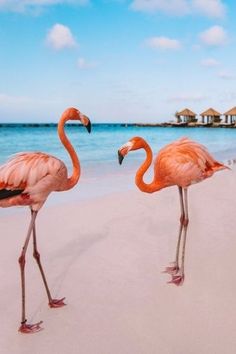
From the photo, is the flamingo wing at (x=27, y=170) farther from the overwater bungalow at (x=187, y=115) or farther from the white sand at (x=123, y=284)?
the overwater bungalow at (x=187, y=115)

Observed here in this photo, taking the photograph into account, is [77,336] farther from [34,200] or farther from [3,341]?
[34,200]

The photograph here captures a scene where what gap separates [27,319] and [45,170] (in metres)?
1.14

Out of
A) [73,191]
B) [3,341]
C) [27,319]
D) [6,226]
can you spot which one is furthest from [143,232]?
[73,191]

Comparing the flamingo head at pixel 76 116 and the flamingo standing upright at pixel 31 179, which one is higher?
the flamingo head at pixel 76 116

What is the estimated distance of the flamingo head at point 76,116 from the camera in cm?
271

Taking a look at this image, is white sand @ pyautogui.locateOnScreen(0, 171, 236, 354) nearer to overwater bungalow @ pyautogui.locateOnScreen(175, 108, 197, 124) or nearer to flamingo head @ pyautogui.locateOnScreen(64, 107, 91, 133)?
flamingo head @ pyautogui.locateOnScreen(64, 107, 91, 133)

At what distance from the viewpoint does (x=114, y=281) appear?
11.1ft

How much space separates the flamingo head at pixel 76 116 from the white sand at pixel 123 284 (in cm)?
143

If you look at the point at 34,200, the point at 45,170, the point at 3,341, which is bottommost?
the point at 3,341

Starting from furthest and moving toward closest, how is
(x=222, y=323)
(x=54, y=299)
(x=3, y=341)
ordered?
(x=54, y=299) < (x=222, y=323) < (x=3, y=341)

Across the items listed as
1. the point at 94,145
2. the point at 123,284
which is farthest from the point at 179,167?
the point at 94,145

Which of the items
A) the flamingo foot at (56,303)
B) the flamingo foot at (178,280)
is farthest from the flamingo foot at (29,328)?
the flamingo foot at (178,280)

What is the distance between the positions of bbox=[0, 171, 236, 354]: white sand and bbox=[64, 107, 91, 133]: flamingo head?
56.2 inches

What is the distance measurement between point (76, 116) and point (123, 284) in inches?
60.6
